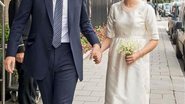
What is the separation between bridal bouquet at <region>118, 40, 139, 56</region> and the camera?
4012 mm

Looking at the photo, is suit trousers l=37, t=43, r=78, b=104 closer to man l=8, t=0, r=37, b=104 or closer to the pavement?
man l=8, t=0, r=37, b=104

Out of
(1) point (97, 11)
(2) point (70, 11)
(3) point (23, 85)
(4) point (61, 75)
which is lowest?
(1) point (97, 11)

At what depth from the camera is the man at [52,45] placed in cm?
357

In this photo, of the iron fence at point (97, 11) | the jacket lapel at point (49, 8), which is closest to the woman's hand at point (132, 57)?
the jacket lapel at point (49, 8)

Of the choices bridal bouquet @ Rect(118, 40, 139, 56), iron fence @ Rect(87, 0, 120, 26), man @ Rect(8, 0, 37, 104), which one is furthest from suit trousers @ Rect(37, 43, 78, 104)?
iron fence @ Rect(87, 0, 120, 26)

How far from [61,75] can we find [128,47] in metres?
0.74

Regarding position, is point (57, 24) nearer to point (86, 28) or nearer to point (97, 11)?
point (86, 28)

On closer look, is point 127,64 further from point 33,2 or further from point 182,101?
point 182,101

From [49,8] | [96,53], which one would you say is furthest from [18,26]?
[96,53]

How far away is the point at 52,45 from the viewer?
3564 millimetres

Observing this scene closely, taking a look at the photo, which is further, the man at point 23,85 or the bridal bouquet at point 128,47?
the man at point 23,85

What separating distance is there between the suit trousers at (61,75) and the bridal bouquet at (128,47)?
0.58 m

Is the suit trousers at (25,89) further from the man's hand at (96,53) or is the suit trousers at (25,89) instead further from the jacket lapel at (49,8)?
the jacket lapel at (49,8)

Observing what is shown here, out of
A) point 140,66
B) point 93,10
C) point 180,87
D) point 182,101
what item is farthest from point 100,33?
point 140,66
